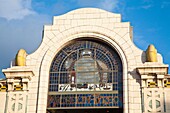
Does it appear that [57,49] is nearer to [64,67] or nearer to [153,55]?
[64,67]

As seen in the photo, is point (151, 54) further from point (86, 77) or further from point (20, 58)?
point (20, 58)

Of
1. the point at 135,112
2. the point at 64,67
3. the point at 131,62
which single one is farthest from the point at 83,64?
the point at 135,112

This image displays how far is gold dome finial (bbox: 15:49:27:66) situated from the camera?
26.7m

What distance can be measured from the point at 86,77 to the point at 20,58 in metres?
5.04

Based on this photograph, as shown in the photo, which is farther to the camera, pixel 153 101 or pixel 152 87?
pixel 152 87

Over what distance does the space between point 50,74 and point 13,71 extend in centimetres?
270

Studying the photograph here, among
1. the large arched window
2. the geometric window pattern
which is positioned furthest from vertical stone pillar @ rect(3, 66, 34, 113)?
the geometric window pattern

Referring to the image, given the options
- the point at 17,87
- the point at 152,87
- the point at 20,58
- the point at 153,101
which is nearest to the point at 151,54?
the point at 152,87

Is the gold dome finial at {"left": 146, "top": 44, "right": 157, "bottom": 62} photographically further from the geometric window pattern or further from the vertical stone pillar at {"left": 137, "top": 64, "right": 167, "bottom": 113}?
the geometric window pattern

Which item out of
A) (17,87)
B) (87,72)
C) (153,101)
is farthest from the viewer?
(87,72)

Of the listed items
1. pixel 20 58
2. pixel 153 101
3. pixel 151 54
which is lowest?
pixel 153 101

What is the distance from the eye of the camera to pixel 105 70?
86.3 feet

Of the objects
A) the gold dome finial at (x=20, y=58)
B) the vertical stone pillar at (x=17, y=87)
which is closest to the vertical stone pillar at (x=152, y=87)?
the vertical stone pillar at (x=17, y=87)

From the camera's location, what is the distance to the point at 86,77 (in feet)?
86.1
